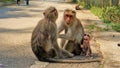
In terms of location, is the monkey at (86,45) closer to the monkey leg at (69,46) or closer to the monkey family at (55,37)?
the monkey family at (55,37)

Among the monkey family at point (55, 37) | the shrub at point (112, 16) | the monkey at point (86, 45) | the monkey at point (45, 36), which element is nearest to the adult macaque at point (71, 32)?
the monkey family at point (55, 37)

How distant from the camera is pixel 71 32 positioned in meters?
9.06

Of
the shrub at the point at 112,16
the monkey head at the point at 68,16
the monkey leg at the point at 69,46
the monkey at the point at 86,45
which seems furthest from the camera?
the shrub at the point at 112,16

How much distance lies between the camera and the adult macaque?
8745 mm

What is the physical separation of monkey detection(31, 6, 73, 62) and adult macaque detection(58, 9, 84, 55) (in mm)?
486

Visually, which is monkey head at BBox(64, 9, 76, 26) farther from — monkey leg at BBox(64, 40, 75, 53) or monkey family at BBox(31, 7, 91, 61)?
monkey leg at BBox(64, 40, 75, 53)

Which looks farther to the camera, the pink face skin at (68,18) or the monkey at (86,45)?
the monkey at (86,45)

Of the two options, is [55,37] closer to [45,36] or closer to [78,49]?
[45,36]

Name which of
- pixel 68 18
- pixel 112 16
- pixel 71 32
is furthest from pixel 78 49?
pixel 112 16

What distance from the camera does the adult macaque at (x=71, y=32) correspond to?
874 centimetres

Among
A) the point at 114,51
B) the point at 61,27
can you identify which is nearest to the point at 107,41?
the point at 114,51

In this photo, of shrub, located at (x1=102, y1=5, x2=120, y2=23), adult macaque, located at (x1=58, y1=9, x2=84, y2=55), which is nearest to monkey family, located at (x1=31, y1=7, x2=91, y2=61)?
adult macaque, located at (x1=58, y1=9, x2=84, y2=55)

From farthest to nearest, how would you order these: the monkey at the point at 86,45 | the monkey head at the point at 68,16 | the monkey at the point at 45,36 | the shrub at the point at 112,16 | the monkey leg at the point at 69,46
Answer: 1. the shrub at the point at 112,16
2. the monkey leg at the point at 69,46
3. the monkey at the point at 86,45
4. the monkey head at the point at 68,16
5. the monkey at the point at 45,36

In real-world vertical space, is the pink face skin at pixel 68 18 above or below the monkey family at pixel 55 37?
above
